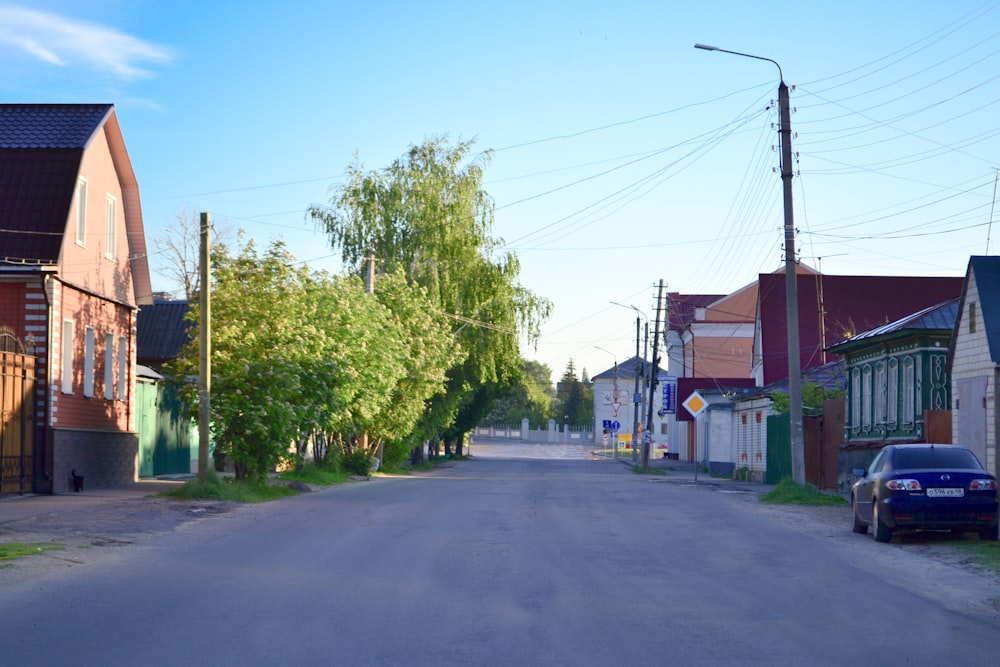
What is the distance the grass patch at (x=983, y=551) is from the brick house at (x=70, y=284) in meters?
17.6

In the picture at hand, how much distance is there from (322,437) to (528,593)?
28320 mm

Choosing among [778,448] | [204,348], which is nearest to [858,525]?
[204,348]

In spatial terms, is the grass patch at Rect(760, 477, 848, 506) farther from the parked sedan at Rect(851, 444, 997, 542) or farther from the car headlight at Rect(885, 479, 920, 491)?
the car headlight at Rect(885, 479, 920, 491)

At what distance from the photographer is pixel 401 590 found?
1129 centimetres

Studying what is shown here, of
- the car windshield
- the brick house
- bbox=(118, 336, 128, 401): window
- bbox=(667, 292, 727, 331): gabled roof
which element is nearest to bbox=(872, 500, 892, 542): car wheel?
the car windshield

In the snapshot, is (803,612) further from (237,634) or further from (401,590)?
(237,634)

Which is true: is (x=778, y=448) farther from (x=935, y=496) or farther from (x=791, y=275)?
(x=935, y=496)

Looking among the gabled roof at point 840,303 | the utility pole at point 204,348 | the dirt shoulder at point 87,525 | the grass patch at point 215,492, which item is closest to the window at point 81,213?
the utility pole at point 204,348

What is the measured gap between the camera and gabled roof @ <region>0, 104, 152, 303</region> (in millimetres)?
25281

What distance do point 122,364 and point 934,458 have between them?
68.5 feet

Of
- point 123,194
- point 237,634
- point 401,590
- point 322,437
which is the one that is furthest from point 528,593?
point 322,437

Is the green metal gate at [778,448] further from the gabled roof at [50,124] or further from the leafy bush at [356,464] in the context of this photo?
the gabled roof at [50,124]

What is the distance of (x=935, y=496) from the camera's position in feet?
54.9

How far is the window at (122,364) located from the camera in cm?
3047
